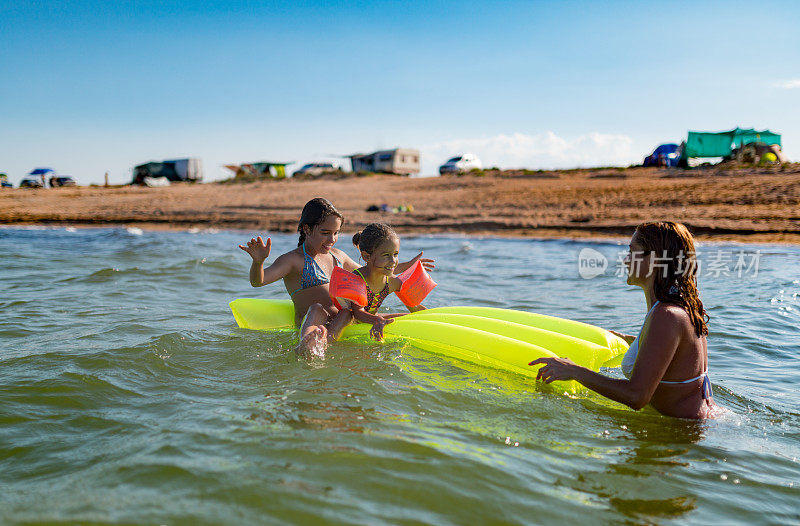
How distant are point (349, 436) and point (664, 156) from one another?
72.0 feet

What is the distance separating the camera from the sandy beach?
41.9ft

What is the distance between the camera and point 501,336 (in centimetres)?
379

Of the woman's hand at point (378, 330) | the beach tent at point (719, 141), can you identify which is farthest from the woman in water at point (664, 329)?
the beach tent at point (719, 141)

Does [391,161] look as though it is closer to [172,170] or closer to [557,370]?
[172,170]

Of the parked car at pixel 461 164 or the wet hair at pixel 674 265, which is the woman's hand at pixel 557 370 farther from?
the parked car at pixel 461 164

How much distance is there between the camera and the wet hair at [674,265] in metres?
2.71

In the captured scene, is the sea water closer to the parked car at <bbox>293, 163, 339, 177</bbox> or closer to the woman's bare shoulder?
the woman's bare shoulder

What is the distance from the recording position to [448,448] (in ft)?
8.66

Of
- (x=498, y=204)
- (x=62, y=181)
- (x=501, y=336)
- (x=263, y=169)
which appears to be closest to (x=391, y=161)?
(x=263, y=169)

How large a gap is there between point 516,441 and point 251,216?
15.3m

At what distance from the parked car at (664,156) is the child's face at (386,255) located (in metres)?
20.1

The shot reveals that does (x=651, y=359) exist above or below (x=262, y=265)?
below

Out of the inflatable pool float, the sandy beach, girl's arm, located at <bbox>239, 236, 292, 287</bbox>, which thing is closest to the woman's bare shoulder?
the inflatable pool float

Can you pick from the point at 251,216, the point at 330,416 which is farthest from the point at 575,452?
the point at 251,216
